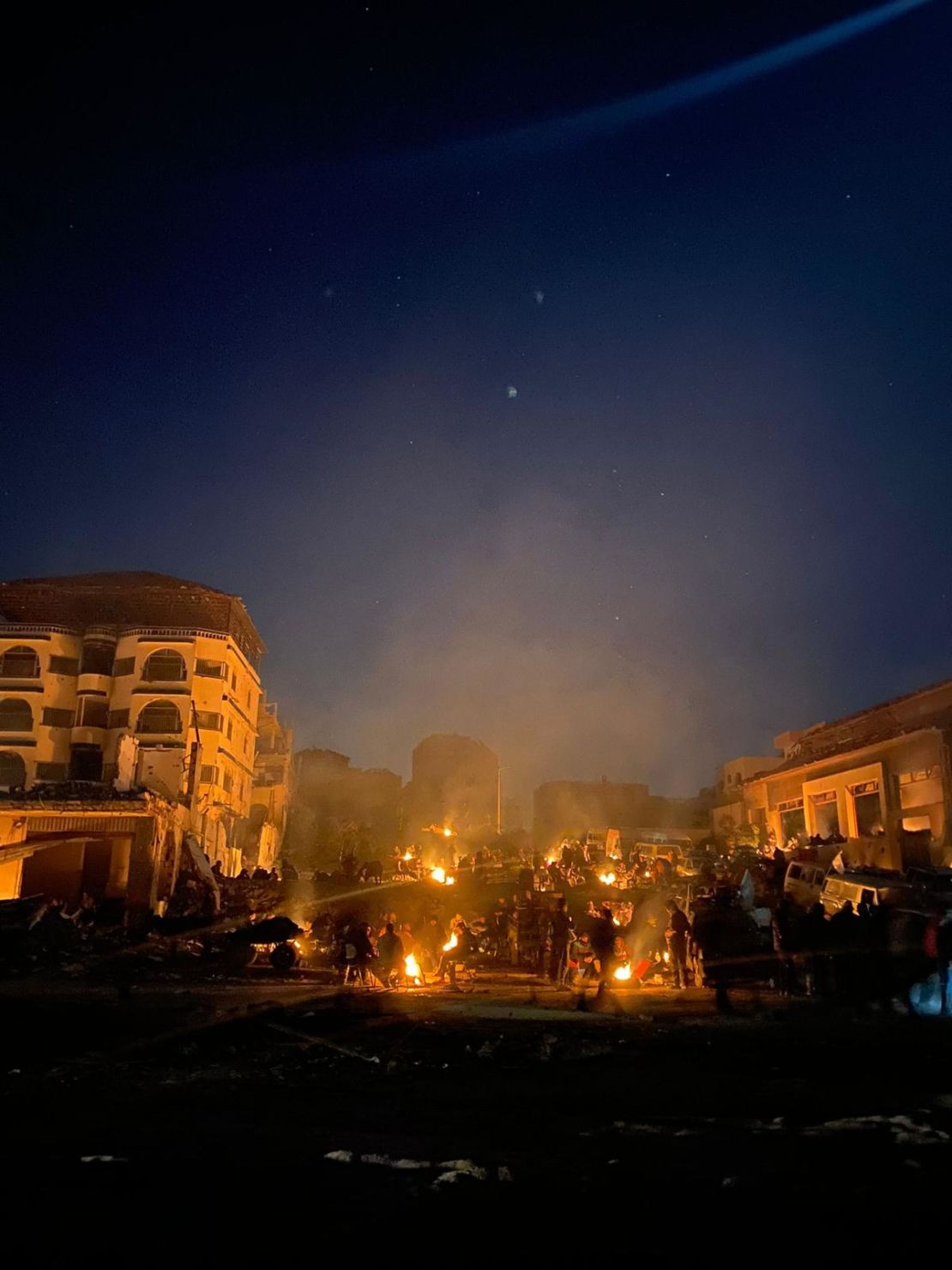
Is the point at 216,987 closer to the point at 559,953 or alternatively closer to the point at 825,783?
the point at 559,953

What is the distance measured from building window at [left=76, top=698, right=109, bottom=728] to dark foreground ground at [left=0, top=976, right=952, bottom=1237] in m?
33.8

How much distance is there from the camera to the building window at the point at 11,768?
43.1 meters

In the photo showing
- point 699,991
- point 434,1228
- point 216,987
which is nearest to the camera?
point 434,1228

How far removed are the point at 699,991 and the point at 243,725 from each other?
1508 inches

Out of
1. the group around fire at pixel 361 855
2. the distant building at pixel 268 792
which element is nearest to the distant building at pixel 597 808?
the group around fire at pixel 361 855

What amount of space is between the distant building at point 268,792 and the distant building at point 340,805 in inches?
77.8

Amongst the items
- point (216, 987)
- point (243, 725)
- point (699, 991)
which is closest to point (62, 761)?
point (243, 725)

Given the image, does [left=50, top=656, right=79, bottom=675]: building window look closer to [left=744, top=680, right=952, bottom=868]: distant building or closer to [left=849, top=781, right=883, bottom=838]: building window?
[left=744, top=680, right=952, bottom=868]: distant building

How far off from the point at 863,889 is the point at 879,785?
1402 cm

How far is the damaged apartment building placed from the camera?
43.3m

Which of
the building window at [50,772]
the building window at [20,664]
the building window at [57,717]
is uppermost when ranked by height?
the building window at [20,664]

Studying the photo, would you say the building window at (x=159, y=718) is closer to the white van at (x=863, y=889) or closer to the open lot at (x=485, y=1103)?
the open lot at (x=485, y=1103)

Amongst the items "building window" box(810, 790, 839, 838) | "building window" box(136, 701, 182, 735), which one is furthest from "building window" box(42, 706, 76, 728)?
"building window" box(810, 790, 839, 838)

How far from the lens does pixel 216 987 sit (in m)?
17.5
